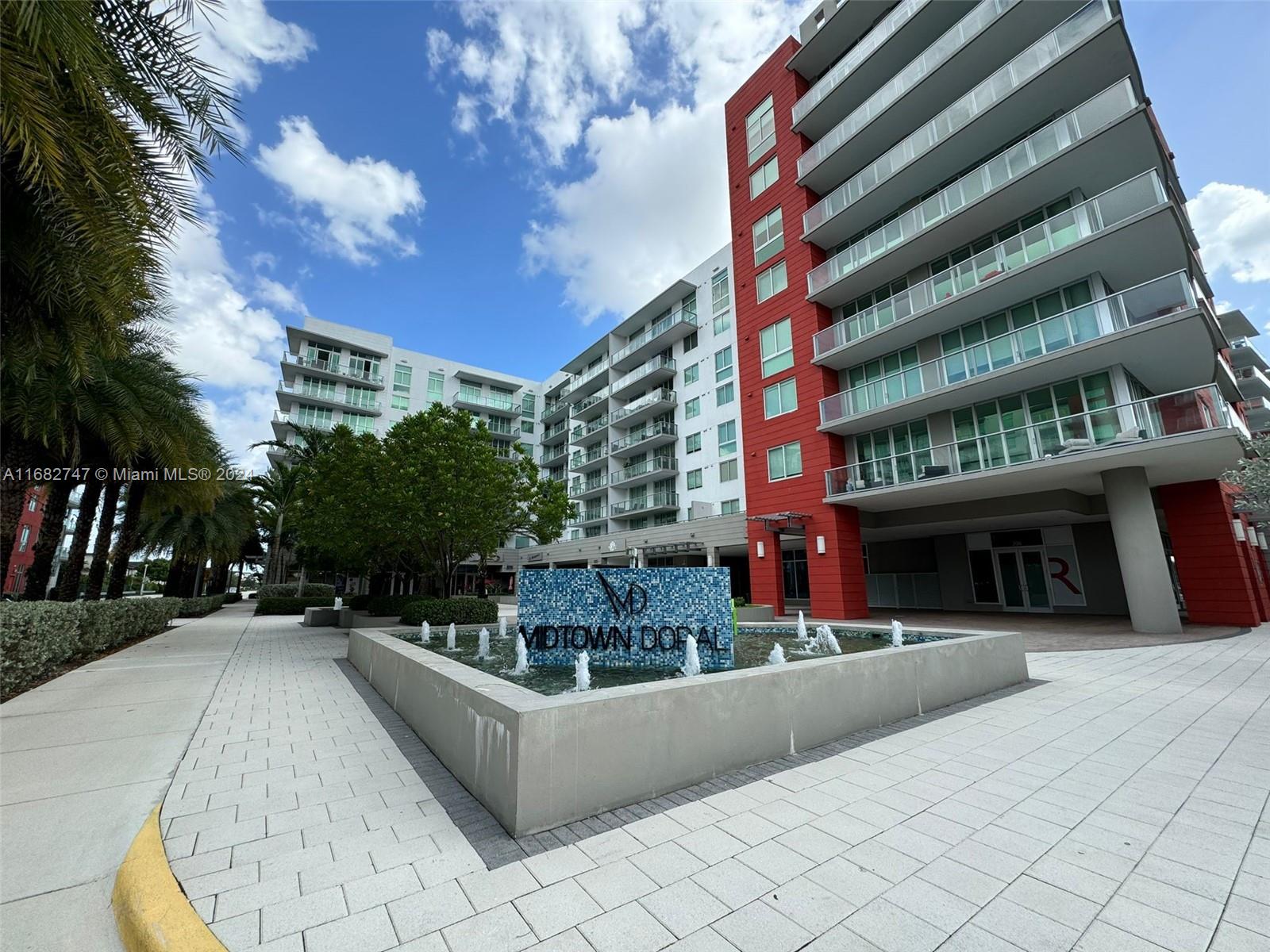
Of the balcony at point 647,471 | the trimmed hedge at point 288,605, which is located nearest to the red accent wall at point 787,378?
the balcony at point 647,471

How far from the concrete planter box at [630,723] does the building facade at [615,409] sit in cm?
2000

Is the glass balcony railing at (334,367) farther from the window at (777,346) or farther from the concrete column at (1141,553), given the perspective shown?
the concrete column at (1141,553)

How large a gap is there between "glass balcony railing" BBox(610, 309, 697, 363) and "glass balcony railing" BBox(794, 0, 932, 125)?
14767 millimetres

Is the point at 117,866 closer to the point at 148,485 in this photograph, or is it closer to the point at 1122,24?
the point at 148,485

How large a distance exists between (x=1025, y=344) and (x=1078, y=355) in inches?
55.8

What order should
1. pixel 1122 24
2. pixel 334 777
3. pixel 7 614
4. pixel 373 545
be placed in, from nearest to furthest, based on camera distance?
pixel 334 777 < pixel 7 614 < pixel 1122 24 < pixel 373 545

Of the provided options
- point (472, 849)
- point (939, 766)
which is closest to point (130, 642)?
point (472, 849)

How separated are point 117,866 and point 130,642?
1578 cm

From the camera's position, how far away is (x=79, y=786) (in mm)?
4422

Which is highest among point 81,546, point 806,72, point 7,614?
point 806,72

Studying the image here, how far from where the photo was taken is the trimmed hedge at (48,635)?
7637 millimetres

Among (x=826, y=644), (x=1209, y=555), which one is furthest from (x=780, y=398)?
(x=1209, y=555)

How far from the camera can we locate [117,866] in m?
3.24

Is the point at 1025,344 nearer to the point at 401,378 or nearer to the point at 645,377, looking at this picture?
the point at 645,377
